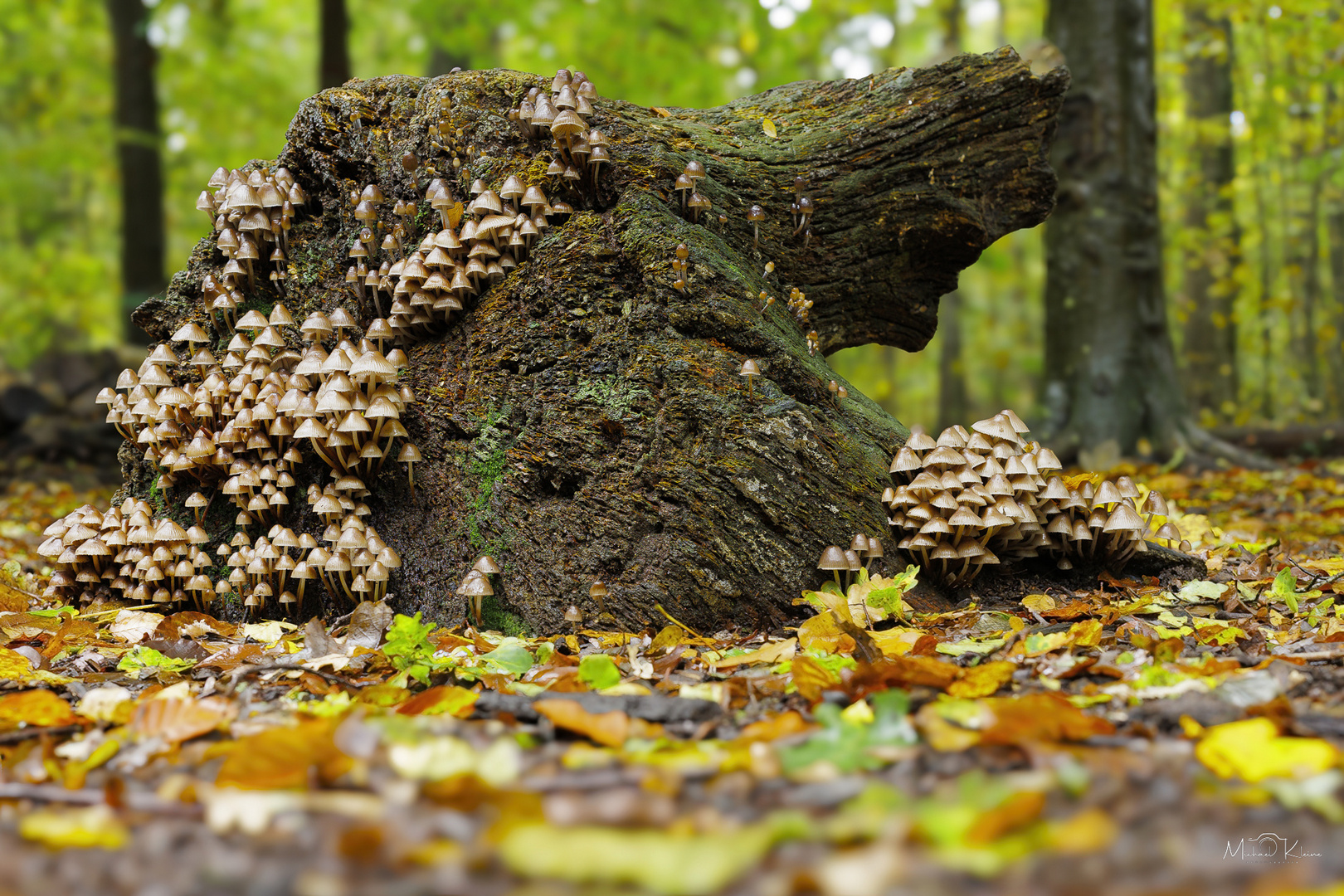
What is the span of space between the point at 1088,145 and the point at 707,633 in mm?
7437

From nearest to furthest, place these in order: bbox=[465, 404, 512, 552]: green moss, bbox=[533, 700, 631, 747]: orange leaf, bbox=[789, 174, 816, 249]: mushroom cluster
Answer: bbox=[533, 700, 631, 747]: orange leaf
bbox=[465, 404, 512, 552]: green moss
bbox=[789, 174, 816, 249]: mushroom cluster

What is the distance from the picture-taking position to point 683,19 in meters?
14.4

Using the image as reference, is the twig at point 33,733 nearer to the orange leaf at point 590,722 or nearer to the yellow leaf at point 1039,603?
the orange leaf at point 590,722

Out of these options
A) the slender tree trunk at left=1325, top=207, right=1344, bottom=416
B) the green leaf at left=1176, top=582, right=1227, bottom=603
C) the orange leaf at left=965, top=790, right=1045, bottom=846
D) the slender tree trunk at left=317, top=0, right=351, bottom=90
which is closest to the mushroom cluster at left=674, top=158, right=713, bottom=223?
the green leaf at left=1176, top=582, right=1227, bottom=603

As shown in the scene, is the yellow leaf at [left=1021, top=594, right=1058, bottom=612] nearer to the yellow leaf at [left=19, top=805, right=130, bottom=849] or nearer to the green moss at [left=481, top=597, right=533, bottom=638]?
the green moss at [left=481, top=597, right=533, bottom=638]

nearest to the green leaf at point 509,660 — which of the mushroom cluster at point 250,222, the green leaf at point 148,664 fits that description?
the green leaf at point 148,664

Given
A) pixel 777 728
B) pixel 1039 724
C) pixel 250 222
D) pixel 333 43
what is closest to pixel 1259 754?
pixel 1039 724

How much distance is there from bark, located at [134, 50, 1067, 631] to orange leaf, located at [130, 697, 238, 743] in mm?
1465

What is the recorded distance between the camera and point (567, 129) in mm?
3895

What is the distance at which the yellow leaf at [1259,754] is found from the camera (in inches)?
65.3

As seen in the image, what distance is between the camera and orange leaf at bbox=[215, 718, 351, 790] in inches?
69.4

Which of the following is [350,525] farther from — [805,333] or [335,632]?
[805,333]

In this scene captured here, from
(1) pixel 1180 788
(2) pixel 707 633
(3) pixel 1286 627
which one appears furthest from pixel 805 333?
(1) pixel 1180 788

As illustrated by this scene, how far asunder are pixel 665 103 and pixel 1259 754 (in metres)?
16.2
